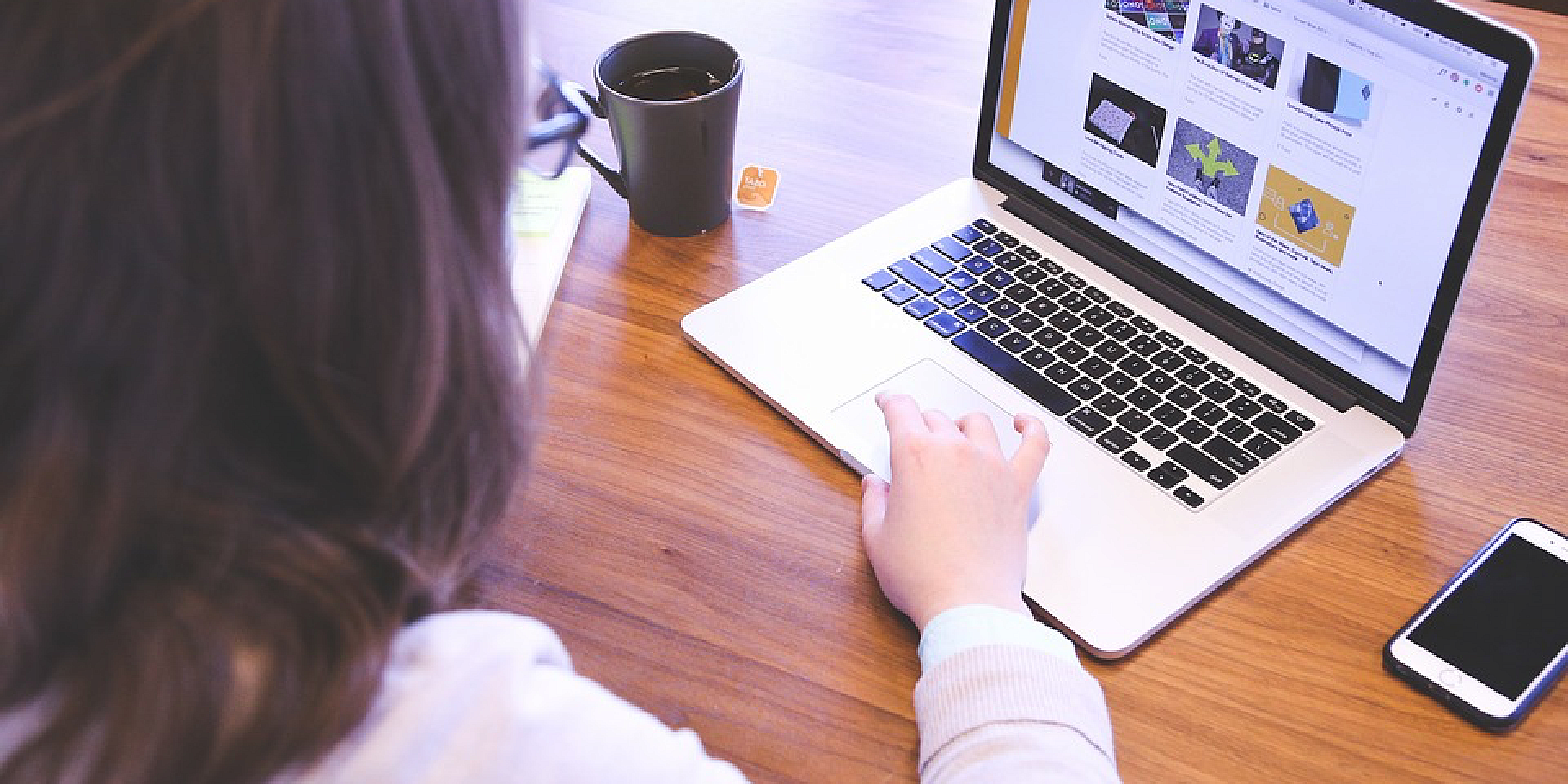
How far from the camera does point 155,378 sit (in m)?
0.45

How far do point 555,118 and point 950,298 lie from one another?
323mm

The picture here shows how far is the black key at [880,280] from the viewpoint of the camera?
98cm

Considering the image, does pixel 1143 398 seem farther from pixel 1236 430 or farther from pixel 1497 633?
pixel 1497 633

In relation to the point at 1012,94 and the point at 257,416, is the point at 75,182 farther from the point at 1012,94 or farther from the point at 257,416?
the point at 1012,94

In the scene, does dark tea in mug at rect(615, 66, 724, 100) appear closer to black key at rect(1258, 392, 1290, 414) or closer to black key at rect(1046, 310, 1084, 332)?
black key at rect(1046, 310, 1084, 332)

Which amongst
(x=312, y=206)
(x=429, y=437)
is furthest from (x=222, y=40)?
(x=429, y=437)

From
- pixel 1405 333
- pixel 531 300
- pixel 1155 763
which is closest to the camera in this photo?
pixel 1155 763

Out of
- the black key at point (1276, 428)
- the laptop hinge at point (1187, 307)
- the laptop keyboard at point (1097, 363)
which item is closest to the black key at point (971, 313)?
the laptop keyboard at point (1097, 363)

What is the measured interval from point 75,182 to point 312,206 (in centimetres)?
7

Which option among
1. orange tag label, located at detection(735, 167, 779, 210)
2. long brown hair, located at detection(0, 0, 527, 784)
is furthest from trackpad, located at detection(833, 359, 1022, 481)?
long brown hair, located at detection(0, 0, 527, 784)

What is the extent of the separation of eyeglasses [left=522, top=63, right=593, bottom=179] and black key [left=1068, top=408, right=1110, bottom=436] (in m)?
0.37

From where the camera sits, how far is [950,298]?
97cm

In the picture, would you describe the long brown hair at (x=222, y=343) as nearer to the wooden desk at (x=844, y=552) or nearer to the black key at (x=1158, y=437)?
the wooden desk at (x=844, y=552)

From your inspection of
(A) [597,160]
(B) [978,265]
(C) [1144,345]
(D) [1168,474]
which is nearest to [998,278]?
(B) [978,265]
